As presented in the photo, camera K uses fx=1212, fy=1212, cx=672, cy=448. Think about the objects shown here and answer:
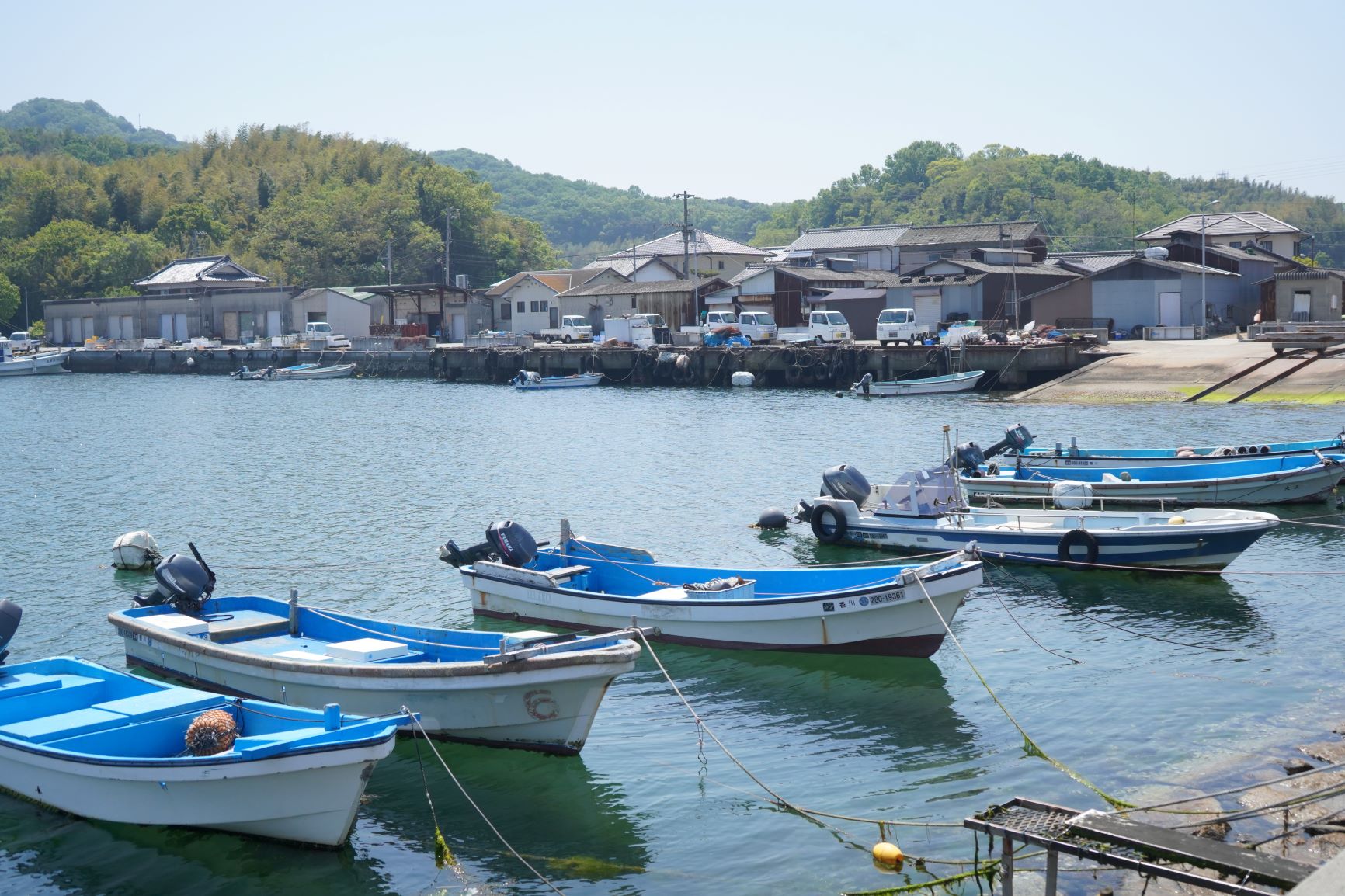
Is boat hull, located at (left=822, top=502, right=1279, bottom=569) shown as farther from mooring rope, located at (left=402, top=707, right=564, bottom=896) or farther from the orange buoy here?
mooring rope, located at (left=402, top=707, right=564, bottom=896)

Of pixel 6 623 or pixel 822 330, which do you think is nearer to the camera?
pixel 6 623

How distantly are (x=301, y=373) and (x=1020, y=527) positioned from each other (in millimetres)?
63882

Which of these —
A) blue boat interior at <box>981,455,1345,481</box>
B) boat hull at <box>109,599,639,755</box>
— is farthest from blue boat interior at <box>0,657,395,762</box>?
blue boat interior at <box>981,455,1345,481</box>

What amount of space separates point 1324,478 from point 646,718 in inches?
692

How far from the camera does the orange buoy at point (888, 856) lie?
34.9 feet

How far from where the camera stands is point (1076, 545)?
2039 cm

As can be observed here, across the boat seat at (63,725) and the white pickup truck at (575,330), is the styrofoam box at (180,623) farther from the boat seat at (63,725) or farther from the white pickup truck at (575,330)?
the white pickup truck at (575,330)

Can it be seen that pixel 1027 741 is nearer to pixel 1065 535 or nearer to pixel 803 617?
pixel 803 617

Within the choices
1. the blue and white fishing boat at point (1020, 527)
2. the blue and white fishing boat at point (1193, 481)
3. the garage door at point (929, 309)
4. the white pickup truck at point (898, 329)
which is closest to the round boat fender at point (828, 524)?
the blue and white fishing boat at point (1020, 527)

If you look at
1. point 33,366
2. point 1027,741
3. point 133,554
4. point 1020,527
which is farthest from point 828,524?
point 33,366

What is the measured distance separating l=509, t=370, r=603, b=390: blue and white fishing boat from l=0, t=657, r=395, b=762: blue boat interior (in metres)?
51.1

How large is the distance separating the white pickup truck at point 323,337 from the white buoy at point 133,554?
60325mm

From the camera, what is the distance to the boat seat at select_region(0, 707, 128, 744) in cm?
1169

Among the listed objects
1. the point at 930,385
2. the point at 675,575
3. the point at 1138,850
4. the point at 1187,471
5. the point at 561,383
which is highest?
the point at 561,383
